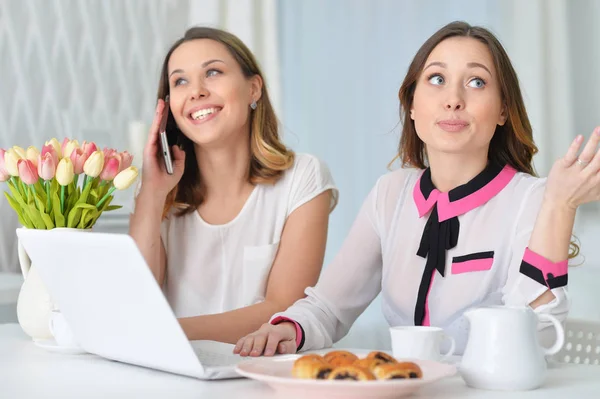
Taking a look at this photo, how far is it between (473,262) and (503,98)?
1.02 feet

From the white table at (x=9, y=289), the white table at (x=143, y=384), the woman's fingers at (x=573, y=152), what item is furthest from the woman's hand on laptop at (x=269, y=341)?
the white table at (x=9, y=289)

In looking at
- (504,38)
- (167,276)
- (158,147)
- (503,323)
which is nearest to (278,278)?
(167,276)

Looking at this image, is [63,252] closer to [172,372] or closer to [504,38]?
[172,372]

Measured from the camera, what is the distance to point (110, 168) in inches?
53.9

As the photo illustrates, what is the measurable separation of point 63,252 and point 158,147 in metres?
0.76

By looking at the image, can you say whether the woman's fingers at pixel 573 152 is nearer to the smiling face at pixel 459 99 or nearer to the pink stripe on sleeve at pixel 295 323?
the smiling face at pixel 459 99

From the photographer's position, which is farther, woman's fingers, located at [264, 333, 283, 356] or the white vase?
the white vase

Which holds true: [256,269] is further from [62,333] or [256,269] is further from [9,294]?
[9,294]

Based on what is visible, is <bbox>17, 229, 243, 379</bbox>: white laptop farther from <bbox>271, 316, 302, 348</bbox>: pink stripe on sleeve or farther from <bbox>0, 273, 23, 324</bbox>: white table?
<bbox>0, 273, 23, 324</bbox>: white table

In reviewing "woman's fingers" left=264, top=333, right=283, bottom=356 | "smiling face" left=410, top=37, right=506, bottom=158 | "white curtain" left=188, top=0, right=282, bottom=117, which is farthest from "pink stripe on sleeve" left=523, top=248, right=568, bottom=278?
"white curtain" left=188, top=0, right=282, bottom=117

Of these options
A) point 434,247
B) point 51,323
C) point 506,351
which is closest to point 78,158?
point 51,323

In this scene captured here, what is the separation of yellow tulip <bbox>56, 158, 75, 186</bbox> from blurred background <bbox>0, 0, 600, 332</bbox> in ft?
3.86

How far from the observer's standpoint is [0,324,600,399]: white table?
937mm

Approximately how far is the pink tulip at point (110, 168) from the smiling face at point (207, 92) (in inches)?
16.7
